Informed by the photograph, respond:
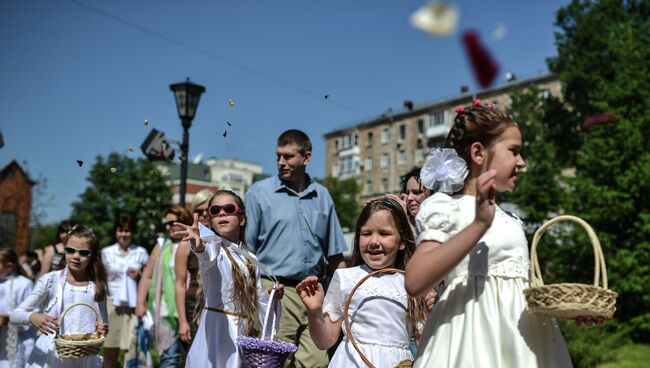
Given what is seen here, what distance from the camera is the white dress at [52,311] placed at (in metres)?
6.56

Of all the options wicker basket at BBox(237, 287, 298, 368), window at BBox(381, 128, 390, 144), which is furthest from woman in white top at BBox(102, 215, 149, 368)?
window at BBox(381, 128, 390, 144)

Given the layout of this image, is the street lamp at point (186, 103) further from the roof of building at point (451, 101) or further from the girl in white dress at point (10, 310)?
the roof of building at point (451, 101)

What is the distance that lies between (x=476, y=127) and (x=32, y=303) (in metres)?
5.16

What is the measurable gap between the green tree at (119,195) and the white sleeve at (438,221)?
48621mm

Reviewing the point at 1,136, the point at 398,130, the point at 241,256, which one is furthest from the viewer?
the point at 398,130

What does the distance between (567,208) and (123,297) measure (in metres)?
18.3

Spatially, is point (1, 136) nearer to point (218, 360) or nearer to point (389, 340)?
point (218, 360)

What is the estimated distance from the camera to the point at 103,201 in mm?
51969

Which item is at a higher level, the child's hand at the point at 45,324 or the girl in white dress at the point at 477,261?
the girl in white dress at the point at 477,261

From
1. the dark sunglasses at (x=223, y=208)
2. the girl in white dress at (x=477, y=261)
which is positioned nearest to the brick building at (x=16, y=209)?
the dark sunglasses at (x=223, y=208)

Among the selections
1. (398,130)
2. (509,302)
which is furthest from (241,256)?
(398,130)

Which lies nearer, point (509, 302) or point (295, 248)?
point (509, 302)

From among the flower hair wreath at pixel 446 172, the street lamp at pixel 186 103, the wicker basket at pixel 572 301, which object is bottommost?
the wicker basket at pixel 572 301

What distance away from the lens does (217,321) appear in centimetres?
536
